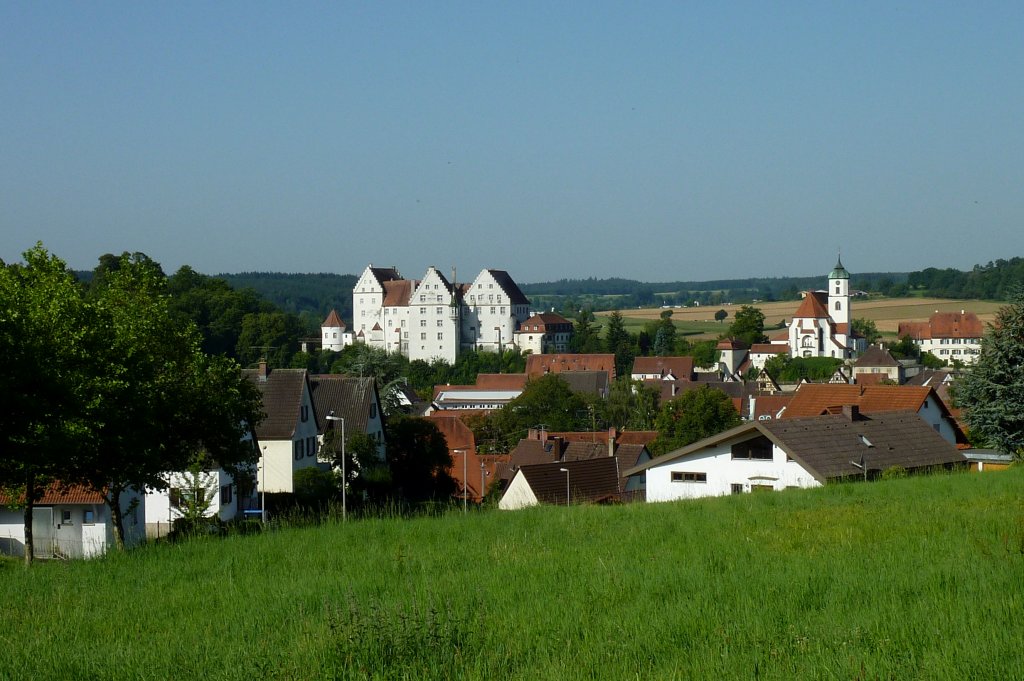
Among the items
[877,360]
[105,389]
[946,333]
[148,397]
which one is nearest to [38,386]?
[105,389]

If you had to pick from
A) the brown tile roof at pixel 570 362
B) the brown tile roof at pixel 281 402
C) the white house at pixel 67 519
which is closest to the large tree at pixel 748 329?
the brown tile roof at pixel 570 362

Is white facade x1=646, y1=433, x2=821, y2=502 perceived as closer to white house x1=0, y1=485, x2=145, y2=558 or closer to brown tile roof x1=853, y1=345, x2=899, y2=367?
white house x1=0, y1=485, x2=145, y2=558

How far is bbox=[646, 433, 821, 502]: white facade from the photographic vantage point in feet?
83.4

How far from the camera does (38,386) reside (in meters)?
17.6

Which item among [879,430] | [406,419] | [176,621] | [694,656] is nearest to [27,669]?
[176,621]

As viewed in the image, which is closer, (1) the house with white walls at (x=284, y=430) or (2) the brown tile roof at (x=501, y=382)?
(1) the house with white walls at (x=284, y=430)

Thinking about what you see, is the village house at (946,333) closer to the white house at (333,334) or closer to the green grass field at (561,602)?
the white house at (333,334)

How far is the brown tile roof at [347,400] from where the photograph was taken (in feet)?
142

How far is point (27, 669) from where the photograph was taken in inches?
276

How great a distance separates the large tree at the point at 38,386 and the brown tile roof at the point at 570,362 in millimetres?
111802

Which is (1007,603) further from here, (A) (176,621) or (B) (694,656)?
(A) (176,621)

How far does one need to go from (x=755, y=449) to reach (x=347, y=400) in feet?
71.9

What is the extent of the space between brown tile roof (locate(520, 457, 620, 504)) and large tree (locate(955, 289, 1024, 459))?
34.4 feet

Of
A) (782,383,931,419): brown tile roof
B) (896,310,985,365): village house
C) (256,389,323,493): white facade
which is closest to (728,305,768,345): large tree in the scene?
(896,310,985,365): village house
